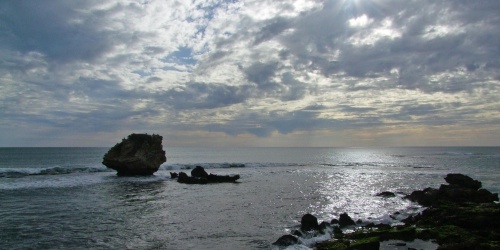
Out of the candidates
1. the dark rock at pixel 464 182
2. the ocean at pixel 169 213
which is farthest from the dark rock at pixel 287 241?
the dark rock at pixel 464 182

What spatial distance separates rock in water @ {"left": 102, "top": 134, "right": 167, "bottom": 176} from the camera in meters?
54.2

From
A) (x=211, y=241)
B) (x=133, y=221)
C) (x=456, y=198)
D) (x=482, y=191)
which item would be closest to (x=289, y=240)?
(x=211, y=241)

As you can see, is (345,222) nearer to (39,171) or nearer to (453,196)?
(453,196)

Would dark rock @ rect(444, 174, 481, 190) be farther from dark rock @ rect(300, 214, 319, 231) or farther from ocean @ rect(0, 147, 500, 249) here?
dark rock @ rect(300, 214, 319, 231)

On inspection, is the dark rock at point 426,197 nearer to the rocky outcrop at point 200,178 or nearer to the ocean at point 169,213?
the ocean at point 169,213

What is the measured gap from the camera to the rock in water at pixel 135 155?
178 ft

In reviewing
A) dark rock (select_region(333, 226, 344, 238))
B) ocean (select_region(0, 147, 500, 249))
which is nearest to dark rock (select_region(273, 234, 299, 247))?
ocean (select_region(0, 147, 500, 249))

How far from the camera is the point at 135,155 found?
180ft

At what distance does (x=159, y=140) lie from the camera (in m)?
58.4

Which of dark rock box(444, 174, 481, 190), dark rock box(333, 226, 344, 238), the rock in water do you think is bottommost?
dark rock box(333, 226, 344, 238)

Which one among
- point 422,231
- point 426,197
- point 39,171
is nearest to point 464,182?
point 426,197

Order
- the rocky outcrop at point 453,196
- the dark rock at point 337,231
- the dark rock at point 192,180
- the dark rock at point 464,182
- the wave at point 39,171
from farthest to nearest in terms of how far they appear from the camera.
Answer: the wave at point 39,171, the dark rock at point 192,180, the dark rock at point 464,182, the rocky outcrop at point 453,196, the dark rock at point 337,231

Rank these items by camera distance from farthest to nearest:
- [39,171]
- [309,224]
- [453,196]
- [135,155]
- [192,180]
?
[39,171] < [135,155] < [192,180] < [453,196] < [309,224]

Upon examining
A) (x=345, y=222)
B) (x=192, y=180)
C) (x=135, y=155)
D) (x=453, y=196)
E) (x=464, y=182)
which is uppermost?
(x=135, y=155)
